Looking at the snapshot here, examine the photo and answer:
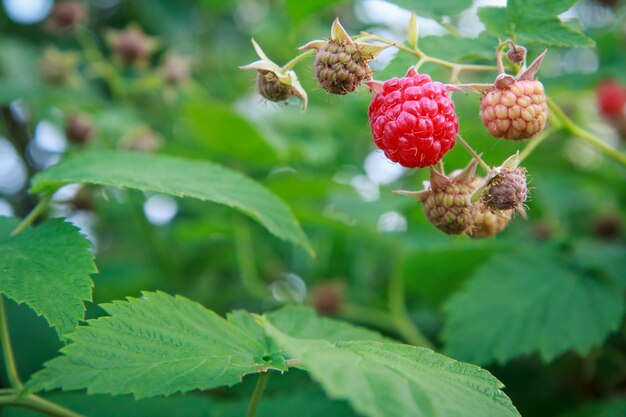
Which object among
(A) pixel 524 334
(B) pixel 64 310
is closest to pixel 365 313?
(A) pixel 524 334

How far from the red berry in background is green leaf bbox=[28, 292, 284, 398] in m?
2.43

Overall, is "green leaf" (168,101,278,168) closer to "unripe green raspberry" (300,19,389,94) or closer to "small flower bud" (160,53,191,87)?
"small flower bud" (160,53,191,87)

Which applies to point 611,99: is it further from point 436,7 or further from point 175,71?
point 175,71

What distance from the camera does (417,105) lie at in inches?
48.1

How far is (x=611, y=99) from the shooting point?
308 centimetres

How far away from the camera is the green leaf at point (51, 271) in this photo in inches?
45.8

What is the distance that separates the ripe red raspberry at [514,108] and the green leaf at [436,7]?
45 centimetres

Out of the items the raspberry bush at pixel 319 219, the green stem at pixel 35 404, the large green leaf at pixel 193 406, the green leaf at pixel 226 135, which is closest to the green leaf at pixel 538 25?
the raspberry bush at pixel 319 219

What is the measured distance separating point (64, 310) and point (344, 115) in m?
2.21

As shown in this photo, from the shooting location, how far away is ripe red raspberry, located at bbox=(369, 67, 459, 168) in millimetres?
1220

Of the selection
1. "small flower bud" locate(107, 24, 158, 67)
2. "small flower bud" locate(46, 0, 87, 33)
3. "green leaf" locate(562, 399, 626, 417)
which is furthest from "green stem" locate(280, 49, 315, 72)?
"small flower bud" locate(46, 0, 87, 33)

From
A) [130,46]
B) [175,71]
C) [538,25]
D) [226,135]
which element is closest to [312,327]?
[538,25]

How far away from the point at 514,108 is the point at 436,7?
0.57 metres

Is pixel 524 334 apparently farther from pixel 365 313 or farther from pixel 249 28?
pixel 249 28
